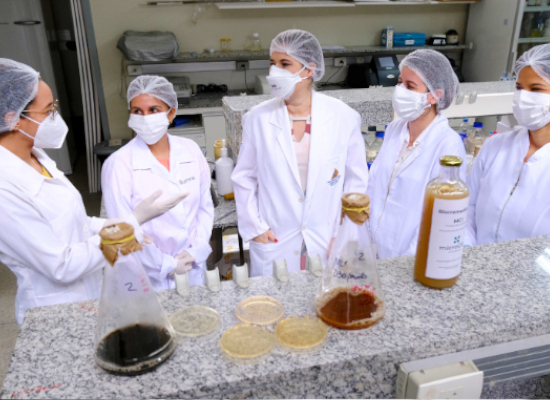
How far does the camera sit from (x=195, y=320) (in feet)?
2.62

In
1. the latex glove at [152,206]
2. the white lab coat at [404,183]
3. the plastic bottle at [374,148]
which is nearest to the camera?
the latex glove at [152,206]

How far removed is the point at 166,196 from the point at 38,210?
1.77ft

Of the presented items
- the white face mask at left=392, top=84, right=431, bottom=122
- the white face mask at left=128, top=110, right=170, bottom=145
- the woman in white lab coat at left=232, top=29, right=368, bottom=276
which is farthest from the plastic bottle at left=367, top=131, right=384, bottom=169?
the white face mask at left=128, top=110, right=170, bottom=145

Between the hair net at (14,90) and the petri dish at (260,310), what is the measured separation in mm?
949

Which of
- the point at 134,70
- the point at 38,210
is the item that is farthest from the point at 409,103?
the point at 134,70

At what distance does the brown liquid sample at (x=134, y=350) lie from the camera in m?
→ 0.68

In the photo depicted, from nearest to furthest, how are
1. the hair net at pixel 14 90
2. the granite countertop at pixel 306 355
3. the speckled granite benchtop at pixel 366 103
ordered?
the granite countertop at pixel 306 355, the hair net at pixel 14 90, the speckled granite benchtop at pixel 366 103

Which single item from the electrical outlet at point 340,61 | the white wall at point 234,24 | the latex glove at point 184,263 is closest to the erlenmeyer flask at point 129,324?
the latex glove at point 184,263

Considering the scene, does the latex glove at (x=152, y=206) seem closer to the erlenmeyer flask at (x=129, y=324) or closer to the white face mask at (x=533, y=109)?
the erlenmeyer flask at (x=129, y=324)

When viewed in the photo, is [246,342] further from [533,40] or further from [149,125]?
[533,40]

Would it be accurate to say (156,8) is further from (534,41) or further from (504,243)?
(504,243)

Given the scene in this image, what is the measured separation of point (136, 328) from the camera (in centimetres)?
71

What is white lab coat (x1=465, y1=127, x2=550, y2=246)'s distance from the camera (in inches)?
51.6

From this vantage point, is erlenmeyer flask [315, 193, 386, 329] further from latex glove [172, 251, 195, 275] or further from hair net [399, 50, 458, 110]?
hair net [399, 50, 458, 110]
